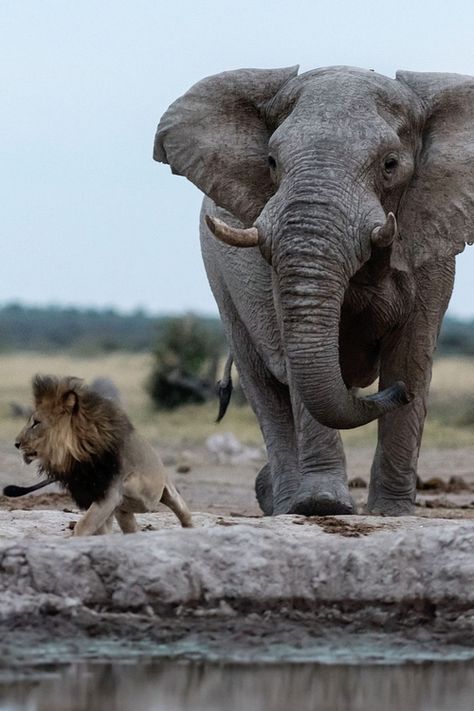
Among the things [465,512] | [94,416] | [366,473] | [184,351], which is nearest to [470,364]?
[184,351]

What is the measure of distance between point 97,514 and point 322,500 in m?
2.00

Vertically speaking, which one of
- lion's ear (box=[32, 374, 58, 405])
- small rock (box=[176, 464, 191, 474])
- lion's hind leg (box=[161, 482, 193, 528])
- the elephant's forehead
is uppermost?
the elephant's forehead

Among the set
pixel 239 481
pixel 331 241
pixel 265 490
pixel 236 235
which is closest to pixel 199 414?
pixel 239 481

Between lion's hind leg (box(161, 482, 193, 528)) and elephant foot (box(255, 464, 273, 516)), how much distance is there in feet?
8.40

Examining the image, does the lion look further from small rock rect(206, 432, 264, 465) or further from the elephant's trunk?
small rock rect(206, 432, 264, 465)

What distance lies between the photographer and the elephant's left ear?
9406mm

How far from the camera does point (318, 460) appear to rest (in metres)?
9.51

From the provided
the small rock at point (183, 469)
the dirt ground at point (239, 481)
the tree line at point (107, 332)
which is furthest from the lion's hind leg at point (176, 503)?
the tree line at point (107, 332)

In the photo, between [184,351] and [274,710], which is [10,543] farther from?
[184,351]

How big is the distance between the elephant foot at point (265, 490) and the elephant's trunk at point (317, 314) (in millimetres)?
1907

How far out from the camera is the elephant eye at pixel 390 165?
900 centimetres

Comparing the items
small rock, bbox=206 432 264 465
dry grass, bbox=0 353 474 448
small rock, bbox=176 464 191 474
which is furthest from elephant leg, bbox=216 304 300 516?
small rock, bbox=206 432 264 465

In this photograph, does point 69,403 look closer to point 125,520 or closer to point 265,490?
point 125,520

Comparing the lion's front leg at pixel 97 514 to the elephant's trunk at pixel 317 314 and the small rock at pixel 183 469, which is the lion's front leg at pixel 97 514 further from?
the small rock at pixel 183 469
